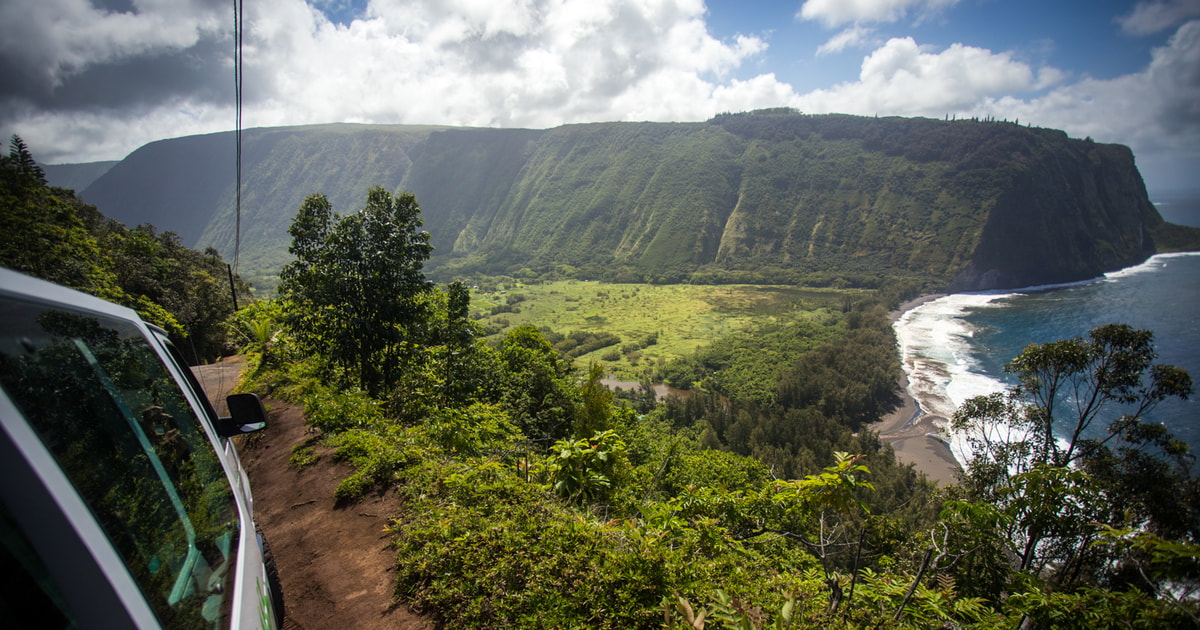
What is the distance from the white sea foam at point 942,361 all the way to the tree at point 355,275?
153 ft

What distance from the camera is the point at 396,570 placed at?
470cm

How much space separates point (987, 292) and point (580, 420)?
154m

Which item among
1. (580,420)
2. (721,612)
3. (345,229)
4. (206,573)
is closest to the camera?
(206,573)

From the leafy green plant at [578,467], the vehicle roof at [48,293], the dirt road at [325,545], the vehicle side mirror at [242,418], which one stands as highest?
the vehicle roof at [48,293]

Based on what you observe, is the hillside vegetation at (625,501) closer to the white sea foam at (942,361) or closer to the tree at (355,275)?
the tree at (355,275)

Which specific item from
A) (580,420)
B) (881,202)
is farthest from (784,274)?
(580,420)

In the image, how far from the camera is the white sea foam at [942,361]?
60.8 meters

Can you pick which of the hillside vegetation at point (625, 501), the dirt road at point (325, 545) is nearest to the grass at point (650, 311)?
the hillside vegetation at point (625, 501)

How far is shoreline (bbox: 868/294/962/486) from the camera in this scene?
49094 mm

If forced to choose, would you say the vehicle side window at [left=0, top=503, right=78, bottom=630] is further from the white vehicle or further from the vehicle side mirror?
the vehicle side mirror

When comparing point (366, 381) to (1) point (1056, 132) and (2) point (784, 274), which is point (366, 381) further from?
(1) point (1056, 132)

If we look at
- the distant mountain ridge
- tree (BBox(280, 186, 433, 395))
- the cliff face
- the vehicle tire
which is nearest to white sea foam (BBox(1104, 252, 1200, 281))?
the cliff face

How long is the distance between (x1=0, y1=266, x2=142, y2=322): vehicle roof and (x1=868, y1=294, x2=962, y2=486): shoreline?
2173 inches

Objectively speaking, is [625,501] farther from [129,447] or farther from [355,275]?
[355,275]
